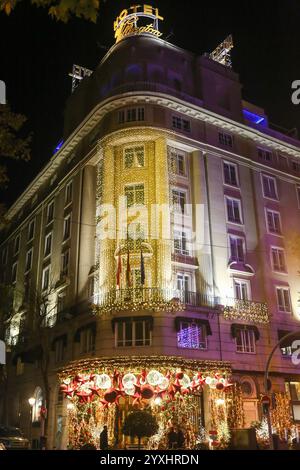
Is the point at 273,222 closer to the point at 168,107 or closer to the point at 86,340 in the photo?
the point at 168,107

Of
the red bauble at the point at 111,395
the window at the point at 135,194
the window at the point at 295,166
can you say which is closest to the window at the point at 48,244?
the window at the point at 135,194

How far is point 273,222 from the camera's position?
35062 mm

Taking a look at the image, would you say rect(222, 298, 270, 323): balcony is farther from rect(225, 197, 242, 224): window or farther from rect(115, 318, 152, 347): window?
rect(225, 197, 242, 224): window

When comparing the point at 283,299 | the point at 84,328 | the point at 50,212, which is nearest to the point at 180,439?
the point at 84,328

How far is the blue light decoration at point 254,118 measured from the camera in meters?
39.7

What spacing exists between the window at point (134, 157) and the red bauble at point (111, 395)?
590 inches

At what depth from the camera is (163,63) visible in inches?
1344

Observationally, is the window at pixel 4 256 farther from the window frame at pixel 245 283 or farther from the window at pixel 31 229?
the window frame at pixel 245 283

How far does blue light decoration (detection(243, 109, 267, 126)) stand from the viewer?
1563 inches

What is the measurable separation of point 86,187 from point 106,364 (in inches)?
598

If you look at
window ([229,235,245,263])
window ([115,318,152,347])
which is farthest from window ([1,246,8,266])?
window ([229,235,245,263])

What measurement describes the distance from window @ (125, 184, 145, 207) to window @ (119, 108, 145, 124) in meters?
4.84
